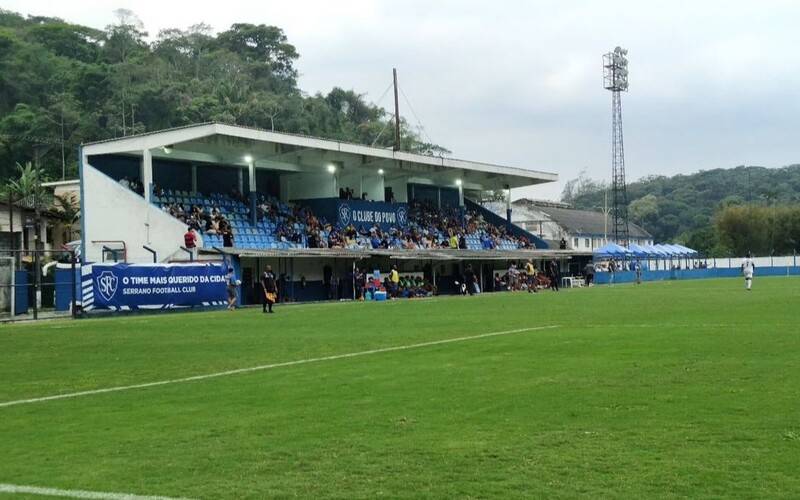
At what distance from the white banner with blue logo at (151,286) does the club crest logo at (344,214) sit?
1676cm

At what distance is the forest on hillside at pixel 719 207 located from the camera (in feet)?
350

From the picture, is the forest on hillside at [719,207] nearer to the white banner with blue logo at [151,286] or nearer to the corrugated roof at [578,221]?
the corrugated roof at [578,221]

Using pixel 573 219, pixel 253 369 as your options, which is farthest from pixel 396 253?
pixel 573 219

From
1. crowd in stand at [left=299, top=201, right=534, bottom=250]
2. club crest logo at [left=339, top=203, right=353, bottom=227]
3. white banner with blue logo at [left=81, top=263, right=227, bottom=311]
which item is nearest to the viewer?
white banner with blue logo at [left=81, top=263, right=227, bottom=311]

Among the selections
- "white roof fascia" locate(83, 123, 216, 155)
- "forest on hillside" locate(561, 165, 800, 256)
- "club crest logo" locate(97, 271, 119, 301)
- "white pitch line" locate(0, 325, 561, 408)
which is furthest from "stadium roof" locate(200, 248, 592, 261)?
"forest on hillside" locate(561, 165, 800, 256)

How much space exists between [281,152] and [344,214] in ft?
21.9

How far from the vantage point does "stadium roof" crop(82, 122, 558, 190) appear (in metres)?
44.7

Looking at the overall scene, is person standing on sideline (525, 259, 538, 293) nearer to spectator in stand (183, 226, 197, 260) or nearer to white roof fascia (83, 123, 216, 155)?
white roof fascia (83, 123, 216, 155)

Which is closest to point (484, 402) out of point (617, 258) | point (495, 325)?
point (495, 325)

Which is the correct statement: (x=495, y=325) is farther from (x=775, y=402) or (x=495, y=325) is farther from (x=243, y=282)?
(x=243, y=282)

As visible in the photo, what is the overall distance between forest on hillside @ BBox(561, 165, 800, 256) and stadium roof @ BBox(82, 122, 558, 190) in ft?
162

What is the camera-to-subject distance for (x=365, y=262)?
5172cm

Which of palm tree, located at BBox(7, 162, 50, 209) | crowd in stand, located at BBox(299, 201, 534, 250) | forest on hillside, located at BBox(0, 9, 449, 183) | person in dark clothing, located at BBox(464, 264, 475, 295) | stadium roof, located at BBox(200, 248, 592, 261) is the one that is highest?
forest on hillside, located at BBox(0, 9, 449, 183)

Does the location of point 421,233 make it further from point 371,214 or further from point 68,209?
point 68,209
